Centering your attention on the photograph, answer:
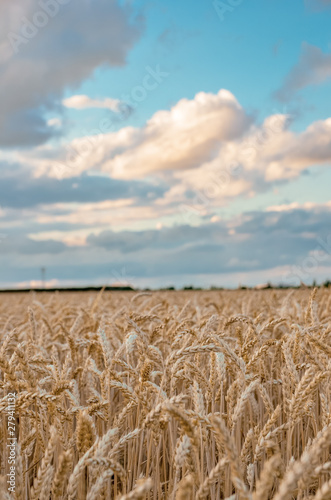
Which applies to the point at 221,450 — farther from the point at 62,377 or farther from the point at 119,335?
the point at 119,335

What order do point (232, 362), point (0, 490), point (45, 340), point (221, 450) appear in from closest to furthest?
point (0, 490)
point (221, 450)
point (232, 362)
point (45, 340)

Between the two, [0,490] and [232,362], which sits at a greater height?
[232,362]

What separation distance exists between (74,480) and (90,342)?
6.29 feet

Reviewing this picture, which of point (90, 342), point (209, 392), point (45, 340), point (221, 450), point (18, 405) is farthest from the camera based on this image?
point (45, 340)

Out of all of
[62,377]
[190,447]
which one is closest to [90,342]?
[62,377]

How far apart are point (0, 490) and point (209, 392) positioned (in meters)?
1.65

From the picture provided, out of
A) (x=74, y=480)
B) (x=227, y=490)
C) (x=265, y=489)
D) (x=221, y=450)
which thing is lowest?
(x=227, y=490)

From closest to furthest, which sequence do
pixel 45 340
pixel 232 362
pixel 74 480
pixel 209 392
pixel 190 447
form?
1. pixel 74 480
2. pixel 190 447
3. pixel 232 362
4. pixel 209 392
5. pixel 45 340

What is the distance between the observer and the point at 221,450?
240 centimetres

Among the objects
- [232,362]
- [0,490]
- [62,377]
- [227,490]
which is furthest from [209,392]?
[0,490]

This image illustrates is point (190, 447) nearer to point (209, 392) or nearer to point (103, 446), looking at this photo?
point (103, 446)

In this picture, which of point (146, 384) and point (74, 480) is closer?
point (74, 480)

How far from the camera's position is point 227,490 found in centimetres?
250

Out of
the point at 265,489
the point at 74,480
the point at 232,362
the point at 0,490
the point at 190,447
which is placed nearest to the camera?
the point at 265,489
